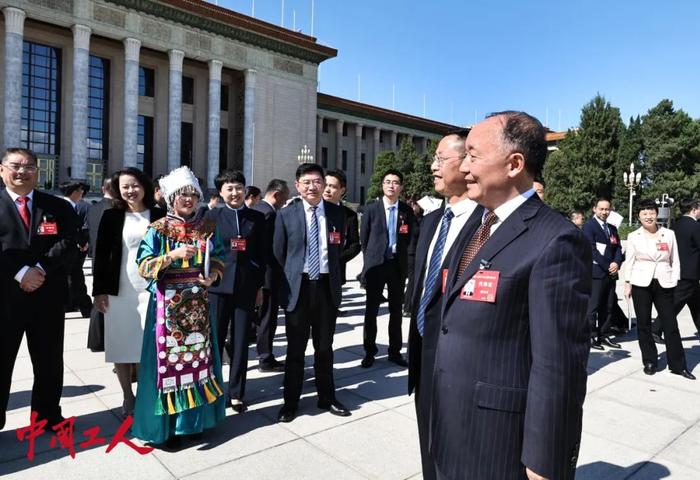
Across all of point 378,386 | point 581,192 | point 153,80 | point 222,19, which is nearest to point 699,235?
point 378,386

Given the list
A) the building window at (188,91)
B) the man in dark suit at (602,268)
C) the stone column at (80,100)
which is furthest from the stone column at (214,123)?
the man in dark suit at (602,268)

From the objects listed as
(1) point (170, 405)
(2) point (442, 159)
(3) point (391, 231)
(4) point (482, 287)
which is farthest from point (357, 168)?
(4) point (482, 287)

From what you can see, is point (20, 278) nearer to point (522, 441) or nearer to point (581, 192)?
point (522, 441)

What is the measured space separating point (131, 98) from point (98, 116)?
3.02 m

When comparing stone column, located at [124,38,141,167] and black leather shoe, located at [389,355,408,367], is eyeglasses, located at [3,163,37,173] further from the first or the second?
stone column, located at [124,38,141,167]

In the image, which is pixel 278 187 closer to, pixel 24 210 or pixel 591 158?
pixel 24 210

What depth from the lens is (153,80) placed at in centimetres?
A: 3225

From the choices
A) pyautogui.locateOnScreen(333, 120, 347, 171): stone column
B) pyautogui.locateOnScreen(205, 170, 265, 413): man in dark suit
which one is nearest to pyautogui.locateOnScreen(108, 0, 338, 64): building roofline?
pyautogui.locateOnScreen(333, 120, 347, 171): stone column

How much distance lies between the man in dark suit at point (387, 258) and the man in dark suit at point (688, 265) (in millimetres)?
3322

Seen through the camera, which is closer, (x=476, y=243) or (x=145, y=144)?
(x=476, y=243)

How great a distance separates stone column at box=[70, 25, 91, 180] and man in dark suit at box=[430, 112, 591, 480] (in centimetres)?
2993

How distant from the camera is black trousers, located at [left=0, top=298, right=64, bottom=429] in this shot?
3.44m

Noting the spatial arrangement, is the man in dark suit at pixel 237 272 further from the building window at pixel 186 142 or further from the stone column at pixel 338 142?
the stone column at pixel 338 142

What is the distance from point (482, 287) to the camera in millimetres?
1573
